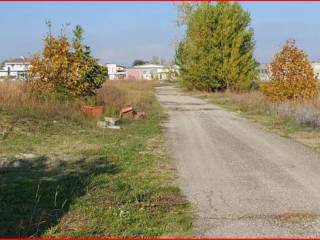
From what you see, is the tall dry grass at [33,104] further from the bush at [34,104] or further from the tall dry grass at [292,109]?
the tall dry grass at [292,109]


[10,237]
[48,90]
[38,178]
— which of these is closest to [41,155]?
[38,178]

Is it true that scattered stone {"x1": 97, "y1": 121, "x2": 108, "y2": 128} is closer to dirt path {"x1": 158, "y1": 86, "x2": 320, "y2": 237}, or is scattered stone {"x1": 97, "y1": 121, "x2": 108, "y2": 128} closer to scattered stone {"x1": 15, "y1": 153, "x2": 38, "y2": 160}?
dirt path {"x1": 158, "y1": 86, "x2": 320, "y2": 237}

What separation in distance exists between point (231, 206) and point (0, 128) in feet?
27.8

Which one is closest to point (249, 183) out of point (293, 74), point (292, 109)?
point (292, 109)

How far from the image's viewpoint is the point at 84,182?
8.39 metres

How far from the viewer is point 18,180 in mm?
8430

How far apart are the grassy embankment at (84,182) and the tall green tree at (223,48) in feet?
96.3

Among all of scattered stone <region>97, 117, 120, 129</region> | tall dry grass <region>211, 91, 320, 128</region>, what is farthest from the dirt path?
tall dry grass <region>211, 91, 320, 128</region>

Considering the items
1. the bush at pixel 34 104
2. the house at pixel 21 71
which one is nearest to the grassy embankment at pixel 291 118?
the bush at pixel 34 104

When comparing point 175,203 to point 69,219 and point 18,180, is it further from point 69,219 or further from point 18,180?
point 18,180

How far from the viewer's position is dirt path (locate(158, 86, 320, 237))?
6.23 metres

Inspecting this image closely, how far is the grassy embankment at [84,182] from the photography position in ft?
20.2

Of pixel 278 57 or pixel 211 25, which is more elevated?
pixel 211 25

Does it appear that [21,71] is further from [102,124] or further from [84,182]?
[84,182]
